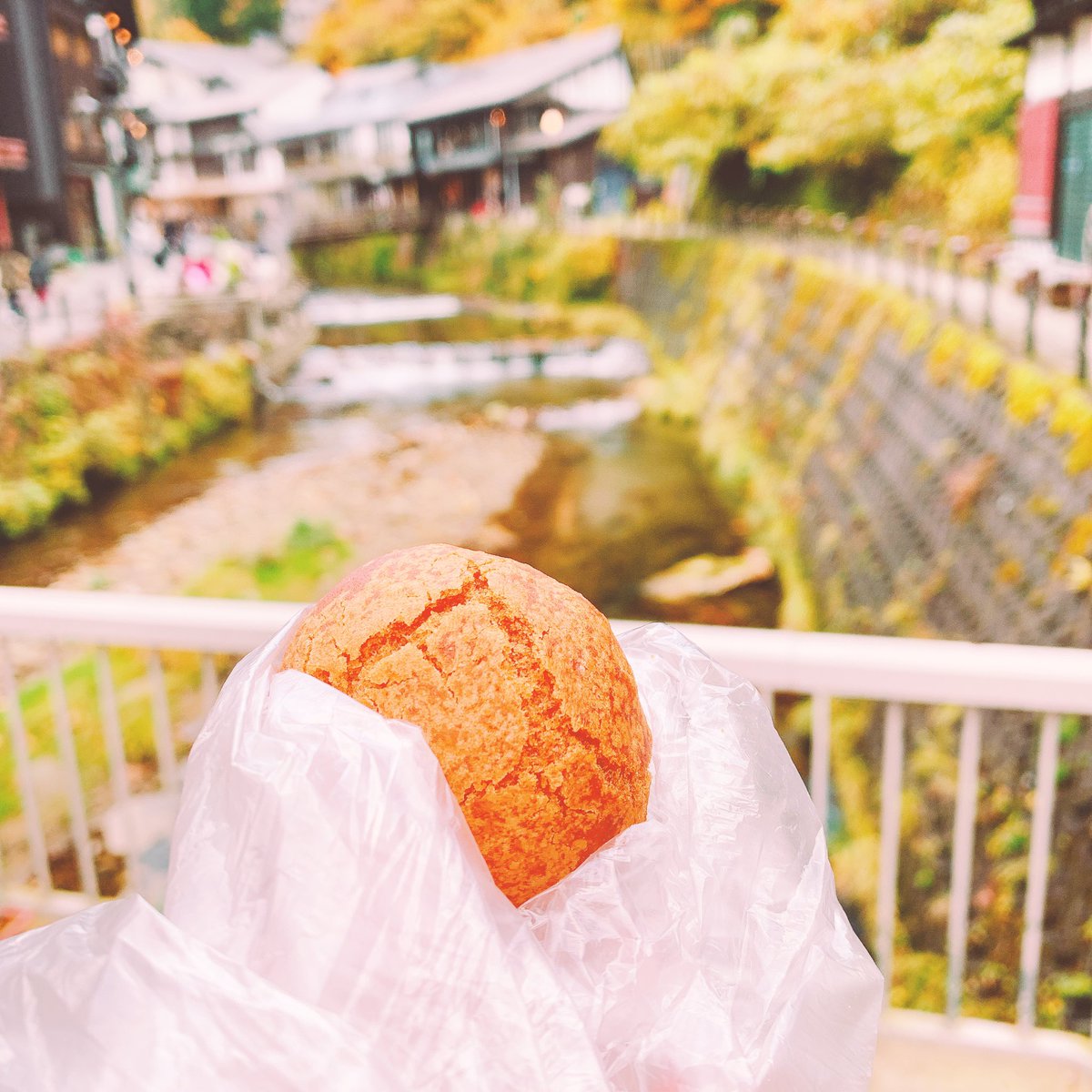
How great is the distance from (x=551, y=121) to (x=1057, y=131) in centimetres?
1248

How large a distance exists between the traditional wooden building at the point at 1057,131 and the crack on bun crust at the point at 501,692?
371 inches

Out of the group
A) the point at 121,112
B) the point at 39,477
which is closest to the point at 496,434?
the point at 39,477

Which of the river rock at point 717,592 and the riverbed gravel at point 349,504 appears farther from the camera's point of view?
the riverbed gravel at point 349,504

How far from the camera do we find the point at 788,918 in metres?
0.97

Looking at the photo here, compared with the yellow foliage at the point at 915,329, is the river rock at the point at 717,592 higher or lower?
lower

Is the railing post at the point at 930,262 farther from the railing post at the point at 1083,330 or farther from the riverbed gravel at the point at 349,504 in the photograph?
the riverbed gravel at the point at 349,504

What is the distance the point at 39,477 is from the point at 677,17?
9.99 metres

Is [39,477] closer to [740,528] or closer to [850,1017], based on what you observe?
[740,528]

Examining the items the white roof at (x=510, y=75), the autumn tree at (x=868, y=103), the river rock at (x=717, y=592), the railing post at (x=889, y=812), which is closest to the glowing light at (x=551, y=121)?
the white roof at (x=510, y=75)

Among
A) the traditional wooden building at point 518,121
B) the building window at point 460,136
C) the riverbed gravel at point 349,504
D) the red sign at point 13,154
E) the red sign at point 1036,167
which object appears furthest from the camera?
the building window at point 460,136

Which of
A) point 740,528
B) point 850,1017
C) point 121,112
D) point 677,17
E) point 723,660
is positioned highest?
point 677,17

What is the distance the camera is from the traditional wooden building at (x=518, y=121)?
18656mm

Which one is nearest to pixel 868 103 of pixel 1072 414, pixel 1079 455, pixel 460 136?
pixel 1072 414

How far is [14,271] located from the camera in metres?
5.59
